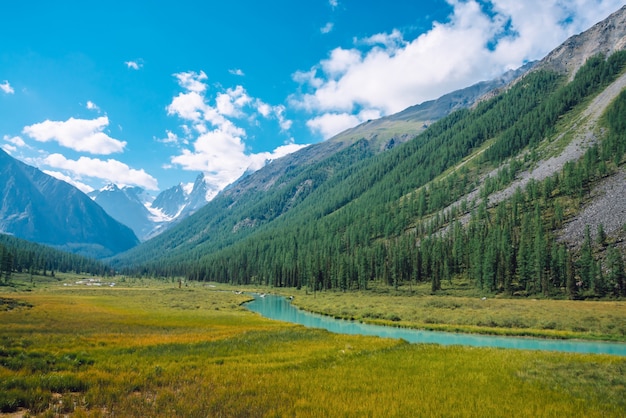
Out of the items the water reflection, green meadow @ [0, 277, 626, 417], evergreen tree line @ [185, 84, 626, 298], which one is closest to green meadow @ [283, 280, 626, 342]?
the water reflection

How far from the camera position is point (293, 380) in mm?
18781

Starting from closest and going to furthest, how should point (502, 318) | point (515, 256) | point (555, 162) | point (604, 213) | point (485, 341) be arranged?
point (485, 341) < point (502, 318) < point (604, 213) < point (515, 256) < point (555, 162)

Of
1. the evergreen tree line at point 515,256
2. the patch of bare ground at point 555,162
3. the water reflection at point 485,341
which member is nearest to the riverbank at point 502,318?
the water reflection at point 485,341

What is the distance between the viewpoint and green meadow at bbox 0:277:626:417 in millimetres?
14047

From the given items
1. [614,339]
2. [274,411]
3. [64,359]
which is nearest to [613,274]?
[614,339]

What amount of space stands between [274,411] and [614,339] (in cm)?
5121

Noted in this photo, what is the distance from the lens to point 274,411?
533 inches

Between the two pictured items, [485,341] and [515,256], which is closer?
[485,341]

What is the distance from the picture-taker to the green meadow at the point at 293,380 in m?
14.0

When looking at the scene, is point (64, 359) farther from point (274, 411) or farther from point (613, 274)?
point (613, 274)

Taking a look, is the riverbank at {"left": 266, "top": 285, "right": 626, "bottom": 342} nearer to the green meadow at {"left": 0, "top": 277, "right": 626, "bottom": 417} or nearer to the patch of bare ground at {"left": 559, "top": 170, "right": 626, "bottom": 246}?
the green meadow at {"left": 0, "top": 277, "right": 626, "bottom": 417}

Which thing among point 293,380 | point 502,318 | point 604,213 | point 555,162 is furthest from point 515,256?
point 293,380

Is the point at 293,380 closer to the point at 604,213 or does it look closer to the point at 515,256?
the point at 515,256

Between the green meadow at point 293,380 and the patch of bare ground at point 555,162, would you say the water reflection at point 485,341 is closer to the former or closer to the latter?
the green meadow at point 293,380
